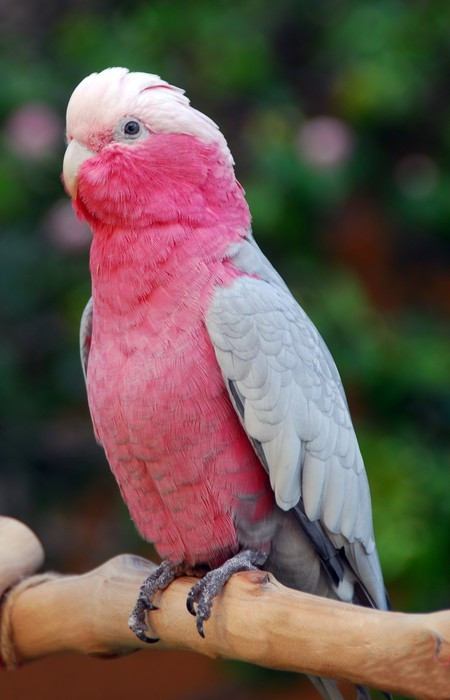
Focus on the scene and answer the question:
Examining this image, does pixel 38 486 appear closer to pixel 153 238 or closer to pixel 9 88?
pixel 9 88

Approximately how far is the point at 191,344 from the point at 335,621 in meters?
0.48

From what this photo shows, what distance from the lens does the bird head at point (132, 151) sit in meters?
1.50

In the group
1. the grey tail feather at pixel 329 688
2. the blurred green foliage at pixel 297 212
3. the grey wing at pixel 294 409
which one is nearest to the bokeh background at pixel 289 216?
the blurred green foliage at pixel 297 212

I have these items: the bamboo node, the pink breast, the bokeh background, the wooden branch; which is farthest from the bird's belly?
the bokeh background

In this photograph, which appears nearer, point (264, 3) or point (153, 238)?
point (153, 238)

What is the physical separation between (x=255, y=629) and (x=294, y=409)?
1.18 feet

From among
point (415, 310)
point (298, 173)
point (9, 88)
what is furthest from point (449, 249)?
point (9, 88)

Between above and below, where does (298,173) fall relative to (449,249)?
above

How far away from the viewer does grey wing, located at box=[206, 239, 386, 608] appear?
4.93 feet

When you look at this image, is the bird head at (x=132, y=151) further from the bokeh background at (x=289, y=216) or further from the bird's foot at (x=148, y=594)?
the bokeh background at (x=289, y=216)

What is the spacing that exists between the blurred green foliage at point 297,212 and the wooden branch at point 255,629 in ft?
3.47

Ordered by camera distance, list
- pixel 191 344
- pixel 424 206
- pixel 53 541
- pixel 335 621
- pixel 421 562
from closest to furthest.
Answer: pixel 335 621, pixel 191 344, pixel 421 562, pixel 424 206, pixel 53 541

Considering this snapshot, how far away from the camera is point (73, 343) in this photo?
9.21ft

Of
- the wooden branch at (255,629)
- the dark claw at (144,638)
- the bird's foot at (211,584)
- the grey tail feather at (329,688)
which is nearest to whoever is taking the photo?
the wooden branch at (255,629)
